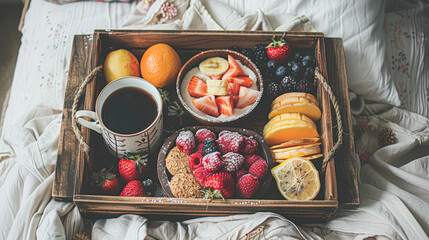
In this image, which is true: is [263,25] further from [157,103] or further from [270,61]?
[157,103]

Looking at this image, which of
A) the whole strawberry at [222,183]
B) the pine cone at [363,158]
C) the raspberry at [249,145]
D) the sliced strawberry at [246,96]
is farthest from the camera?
the pine cone at [363,158]

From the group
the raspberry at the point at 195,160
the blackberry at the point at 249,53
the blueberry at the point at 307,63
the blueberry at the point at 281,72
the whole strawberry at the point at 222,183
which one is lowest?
the whole strawberry at the point at 222,183

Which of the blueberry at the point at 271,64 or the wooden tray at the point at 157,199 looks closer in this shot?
the wooden tray at the point at 157,199

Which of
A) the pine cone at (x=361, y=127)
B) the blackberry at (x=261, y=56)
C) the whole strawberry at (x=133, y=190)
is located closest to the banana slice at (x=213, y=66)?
the blackberry at (x=261, y=56)

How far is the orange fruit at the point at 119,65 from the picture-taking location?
1273 mm

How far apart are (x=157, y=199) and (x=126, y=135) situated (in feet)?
0.69

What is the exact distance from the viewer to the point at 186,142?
112cm

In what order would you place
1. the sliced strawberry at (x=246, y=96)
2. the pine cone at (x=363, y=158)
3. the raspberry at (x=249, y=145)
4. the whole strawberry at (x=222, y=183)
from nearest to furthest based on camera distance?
the whole strawberry at (x=222, y=183) < the raspberry at (x=249, y=145) < the sliced strawberry at (x=246, y=96) < the pine cone at (x=363, y=158)

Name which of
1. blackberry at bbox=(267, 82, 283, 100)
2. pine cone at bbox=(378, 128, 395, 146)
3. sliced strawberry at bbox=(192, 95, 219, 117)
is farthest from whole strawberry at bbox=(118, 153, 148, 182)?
pine cone at bbox=(378, 128, 395, 146)

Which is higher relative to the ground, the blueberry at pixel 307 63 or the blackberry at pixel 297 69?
the blueberry at pixel 307 63

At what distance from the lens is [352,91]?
1.49 m

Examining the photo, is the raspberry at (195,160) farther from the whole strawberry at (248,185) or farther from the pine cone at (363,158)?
the pine cone at (363,158)

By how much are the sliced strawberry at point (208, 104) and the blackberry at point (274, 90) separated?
8.1 inches

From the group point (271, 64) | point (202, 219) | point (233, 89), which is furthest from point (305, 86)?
point (202, 219)
